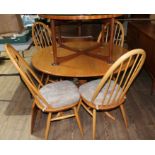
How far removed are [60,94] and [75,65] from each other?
1.05ft

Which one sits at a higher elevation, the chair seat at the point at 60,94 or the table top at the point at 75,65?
the table top at the point at 75,65

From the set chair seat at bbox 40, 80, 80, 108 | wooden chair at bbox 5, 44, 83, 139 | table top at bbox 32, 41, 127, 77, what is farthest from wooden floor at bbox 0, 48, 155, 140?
table top at bbox 32, 41, 127, 77

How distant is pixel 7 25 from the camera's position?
2219 mm

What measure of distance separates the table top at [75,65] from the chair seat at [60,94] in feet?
0.76


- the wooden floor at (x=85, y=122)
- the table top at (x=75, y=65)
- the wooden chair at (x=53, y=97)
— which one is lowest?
the wooden floor at (x=85, y=122)

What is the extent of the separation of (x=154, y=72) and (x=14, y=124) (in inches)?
75.6

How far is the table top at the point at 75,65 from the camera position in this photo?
1635 millimetres

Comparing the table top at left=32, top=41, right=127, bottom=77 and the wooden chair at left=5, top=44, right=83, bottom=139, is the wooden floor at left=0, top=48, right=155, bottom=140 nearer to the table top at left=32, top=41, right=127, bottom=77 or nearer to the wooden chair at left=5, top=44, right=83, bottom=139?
the wooden chair at left=5, top=44, right=83, bottom=139

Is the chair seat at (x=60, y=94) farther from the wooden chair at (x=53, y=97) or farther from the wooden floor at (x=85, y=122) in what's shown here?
the wooden floor at (x=85, y=122)

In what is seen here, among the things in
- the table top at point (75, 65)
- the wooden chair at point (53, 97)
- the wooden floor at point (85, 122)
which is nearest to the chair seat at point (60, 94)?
the wooden chair at point (53, 97)

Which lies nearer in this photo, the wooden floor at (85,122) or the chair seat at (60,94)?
the chair seat at (60,94)

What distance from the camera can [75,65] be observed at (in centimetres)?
177

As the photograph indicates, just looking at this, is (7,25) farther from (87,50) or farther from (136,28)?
(136,28)
